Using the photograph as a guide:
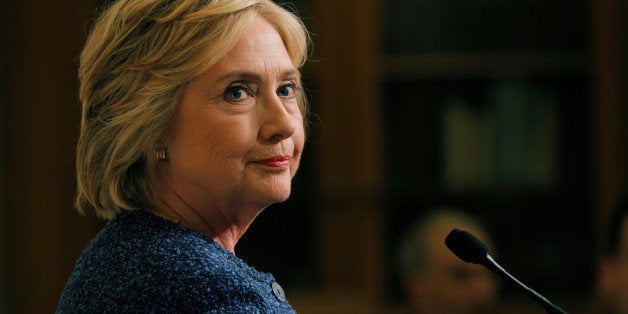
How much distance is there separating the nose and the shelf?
2.37m

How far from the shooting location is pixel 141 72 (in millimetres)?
1115

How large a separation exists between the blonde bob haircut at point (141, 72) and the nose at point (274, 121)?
0.28ft

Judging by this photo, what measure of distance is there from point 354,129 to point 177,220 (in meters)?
2.29

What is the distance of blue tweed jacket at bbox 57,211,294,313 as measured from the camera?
1007mm

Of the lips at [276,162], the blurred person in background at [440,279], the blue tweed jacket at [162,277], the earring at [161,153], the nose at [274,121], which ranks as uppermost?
the nose at [274,121]

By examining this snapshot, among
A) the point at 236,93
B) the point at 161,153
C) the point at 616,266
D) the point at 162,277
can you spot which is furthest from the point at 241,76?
the point at 616,266

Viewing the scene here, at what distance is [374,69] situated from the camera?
135 inches

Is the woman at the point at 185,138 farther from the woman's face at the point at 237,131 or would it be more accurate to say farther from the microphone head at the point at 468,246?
the microphone head at the point at 468,246

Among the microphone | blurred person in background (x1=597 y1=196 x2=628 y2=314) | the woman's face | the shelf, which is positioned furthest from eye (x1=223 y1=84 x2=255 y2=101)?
the shelf

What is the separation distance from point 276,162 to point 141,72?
0.63ft

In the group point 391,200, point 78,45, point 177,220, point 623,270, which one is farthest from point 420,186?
point 177,220

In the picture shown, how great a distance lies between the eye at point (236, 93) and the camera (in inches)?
43.5

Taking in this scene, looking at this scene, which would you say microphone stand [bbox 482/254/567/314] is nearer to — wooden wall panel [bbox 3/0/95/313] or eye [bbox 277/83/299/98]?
eye [bbox 277/83/299/98]

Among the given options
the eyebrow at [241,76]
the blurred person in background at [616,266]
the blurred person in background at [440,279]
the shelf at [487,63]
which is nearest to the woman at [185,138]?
the eyebrow at [241,76]
